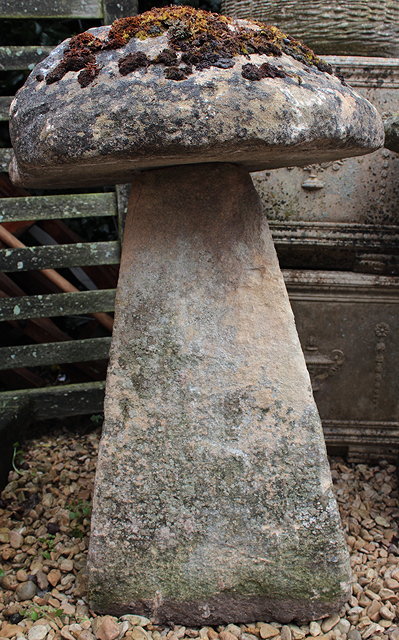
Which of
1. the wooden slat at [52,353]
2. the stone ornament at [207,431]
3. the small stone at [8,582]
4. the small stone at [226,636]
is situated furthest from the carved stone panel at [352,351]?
the small stone at [8,582]

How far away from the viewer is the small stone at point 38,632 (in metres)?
1.81

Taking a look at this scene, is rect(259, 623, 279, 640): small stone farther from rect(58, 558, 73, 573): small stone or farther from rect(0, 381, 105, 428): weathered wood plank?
rect(0, 381, 105, 428): weathered wood plank

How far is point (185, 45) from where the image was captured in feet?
4.85

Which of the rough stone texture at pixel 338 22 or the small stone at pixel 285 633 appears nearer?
the small stone at pixel 285 633

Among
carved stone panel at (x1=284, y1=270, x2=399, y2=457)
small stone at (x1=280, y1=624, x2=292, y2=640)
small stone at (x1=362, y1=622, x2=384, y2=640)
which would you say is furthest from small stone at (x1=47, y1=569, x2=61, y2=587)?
carved stone panel at (x1=284, y1=270, x2=399, y2=457)

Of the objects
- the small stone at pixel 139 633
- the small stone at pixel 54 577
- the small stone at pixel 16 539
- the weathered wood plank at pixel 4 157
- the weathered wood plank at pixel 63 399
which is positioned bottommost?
the weathered wood plank at pixel 63 399

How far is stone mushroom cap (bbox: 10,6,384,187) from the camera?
1387 mm

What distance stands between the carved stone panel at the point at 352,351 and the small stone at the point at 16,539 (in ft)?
4.12

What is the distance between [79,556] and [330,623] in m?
0.82

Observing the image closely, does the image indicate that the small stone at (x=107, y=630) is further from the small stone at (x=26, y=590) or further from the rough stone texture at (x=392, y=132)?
the rough stone texture at (x=392, y=132)

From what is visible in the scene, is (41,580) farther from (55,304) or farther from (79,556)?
(55,304)

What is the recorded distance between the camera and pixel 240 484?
183 centimetres

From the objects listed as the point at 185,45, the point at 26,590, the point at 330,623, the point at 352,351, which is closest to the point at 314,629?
the point at 330,623

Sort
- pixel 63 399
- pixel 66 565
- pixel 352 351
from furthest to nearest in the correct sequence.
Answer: pixel 63 399, pixel 352 351, pixel 66 565
